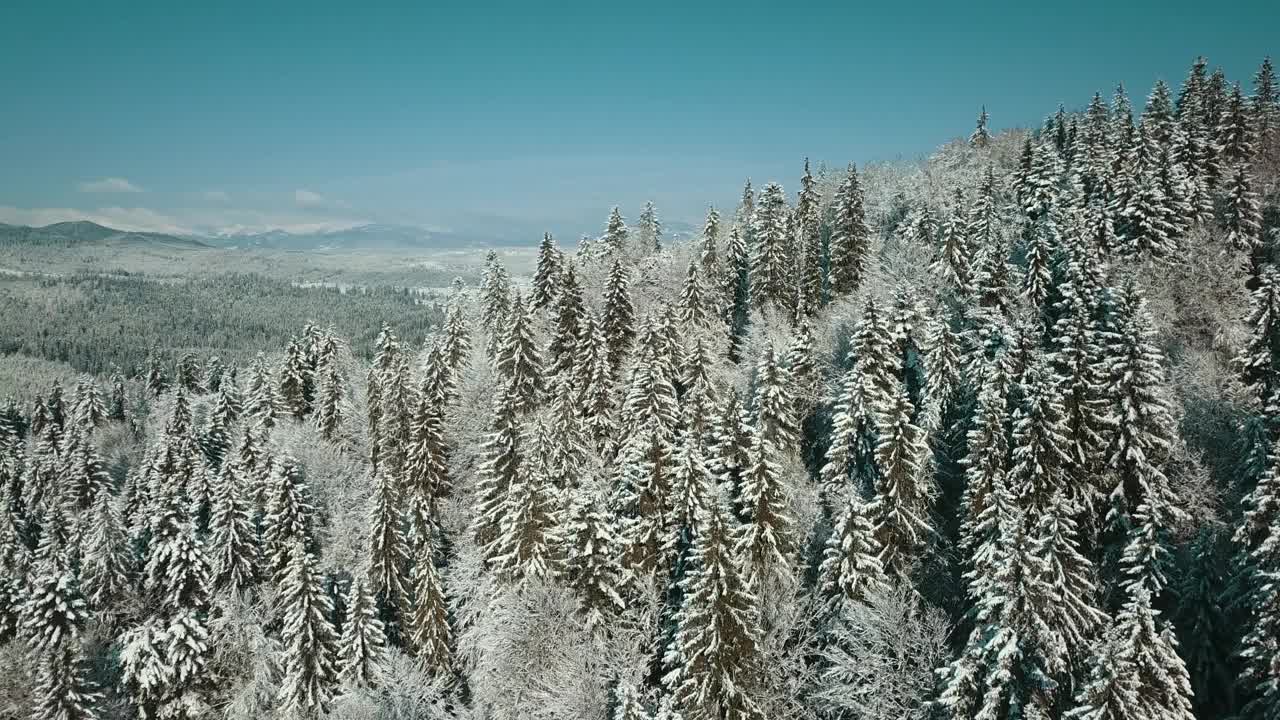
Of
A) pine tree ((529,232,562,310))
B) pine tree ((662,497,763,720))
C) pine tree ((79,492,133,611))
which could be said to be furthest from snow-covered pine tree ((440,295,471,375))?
pine tree ((662,497,763,720))

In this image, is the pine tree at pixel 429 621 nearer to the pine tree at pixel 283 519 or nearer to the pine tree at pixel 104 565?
the pine tree at pixel 283 519

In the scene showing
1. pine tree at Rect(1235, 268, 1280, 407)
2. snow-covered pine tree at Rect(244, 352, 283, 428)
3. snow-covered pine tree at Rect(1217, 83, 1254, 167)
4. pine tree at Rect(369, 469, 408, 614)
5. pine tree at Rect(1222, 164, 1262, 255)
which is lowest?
pine tree at Rect(369, 469, 408, 614)

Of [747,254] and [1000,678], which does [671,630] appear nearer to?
[1000,678]

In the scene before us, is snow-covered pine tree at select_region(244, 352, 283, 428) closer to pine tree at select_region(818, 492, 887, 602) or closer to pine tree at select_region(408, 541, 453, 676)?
pine tree at select_region(408, 541, 453, 676)

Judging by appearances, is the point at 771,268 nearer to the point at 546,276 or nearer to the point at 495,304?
the point at 546,276

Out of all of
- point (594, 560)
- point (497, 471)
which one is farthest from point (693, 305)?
point (594, 560)
